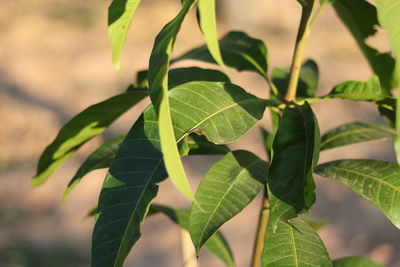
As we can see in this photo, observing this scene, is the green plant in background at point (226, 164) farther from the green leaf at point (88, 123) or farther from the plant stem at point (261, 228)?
the plant stem at point (261, 228)

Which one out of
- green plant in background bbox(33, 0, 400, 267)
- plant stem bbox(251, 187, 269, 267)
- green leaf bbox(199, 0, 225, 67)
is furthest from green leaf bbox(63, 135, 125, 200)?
green leaf bbox(199, 0, 225, 67)

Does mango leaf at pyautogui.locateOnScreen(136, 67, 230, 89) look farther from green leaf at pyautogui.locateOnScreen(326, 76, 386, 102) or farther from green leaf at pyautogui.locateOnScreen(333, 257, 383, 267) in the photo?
green leaf at pyautogui.locateOnScreen(333, 257, 383, 267)

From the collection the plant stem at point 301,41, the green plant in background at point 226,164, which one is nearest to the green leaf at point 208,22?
the green plant in background at point 226,164

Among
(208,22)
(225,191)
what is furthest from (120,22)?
(225,191)

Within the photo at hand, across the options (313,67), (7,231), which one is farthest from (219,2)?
(313,67)

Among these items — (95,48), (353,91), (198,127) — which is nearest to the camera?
(198,127)

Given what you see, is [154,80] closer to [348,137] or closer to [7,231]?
[348,137]

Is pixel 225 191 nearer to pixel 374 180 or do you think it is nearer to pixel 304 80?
pixel 374 180
